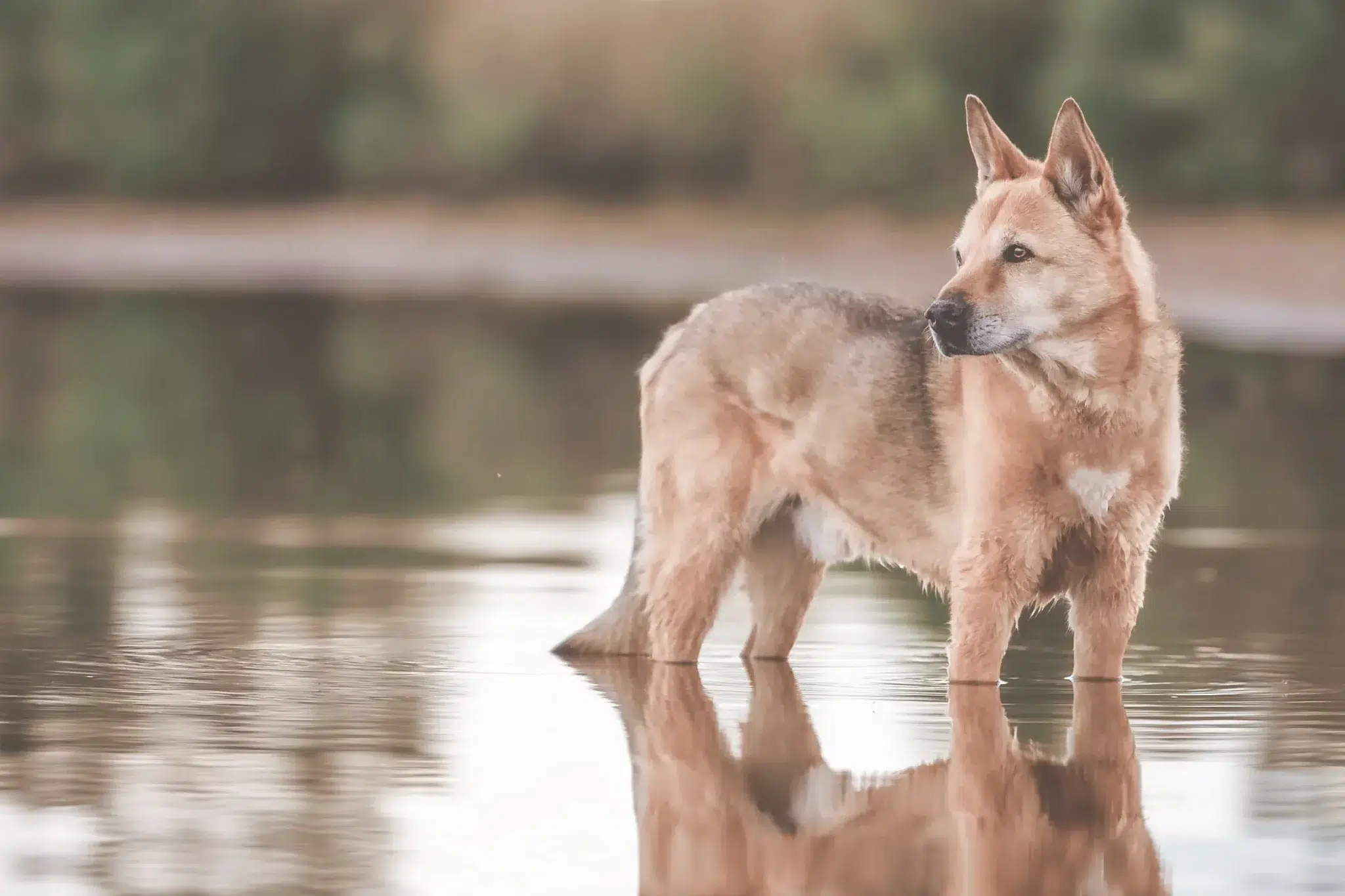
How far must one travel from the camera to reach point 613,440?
69.6 feet

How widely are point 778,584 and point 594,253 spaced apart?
40420 mm

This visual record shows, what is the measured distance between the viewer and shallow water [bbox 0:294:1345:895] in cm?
771

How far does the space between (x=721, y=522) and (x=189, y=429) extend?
11.8 m

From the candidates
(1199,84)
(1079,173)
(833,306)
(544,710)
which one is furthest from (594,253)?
(1079,173)

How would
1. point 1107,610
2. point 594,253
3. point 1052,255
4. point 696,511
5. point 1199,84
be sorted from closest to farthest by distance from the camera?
point 1052,255 → point 1107,610 → point 696,511 → point 594,253 → point 1199,84

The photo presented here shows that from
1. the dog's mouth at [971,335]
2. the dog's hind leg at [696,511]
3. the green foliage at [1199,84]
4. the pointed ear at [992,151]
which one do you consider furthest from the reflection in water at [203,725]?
the green foliage at [1199,84]

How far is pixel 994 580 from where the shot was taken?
9922 mm

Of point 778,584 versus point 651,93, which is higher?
point 651,93

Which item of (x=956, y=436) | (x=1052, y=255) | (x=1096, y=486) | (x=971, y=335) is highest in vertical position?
(x=1052, y=255)

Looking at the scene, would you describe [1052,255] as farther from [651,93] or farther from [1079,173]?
[651,93]

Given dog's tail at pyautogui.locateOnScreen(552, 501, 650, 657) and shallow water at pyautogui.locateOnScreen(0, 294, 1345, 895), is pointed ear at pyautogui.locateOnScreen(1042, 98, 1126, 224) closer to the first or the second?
shallow water at pyautogui.locateOnScreen(0, 294, 1345, 895)

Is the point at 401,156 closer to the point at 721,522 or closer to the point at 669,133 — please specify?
the point at 669,133

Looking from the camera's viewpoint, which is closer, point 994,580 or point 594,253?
point 994,580

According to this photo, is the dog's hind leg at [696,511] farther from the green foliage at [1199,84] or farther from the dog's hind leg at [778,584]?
the green foliage at [1199,84]
